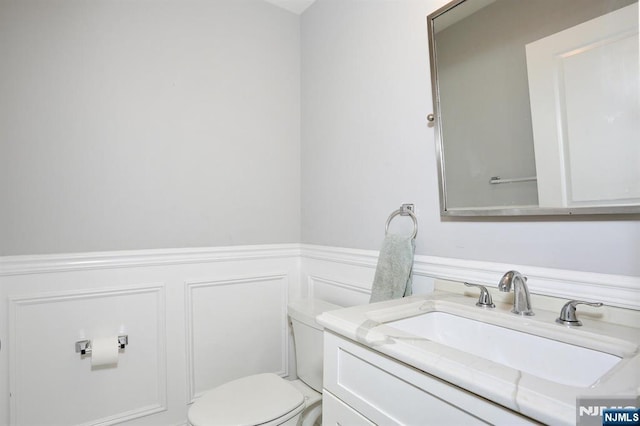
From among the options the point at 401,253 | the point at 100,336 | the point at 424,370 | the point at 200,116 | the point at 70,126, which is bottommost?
the point at 100,336

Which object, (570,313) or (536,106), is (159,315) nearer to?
(570,313)

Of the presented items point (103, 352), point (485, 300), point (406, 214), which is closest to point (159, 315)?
point (103, 352)

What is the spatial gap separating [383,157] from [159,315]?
1261mm

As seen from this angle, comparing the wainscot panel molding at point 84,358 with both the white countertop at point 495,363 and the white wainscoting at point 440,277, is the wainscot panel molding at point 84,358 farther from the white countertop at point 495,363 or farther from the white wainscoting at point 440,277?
the white countertop at point 495,363

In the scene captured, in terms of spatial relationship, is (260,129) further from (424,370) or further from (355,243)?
(424,370)

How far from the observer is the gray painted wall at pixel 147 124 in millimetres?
1402

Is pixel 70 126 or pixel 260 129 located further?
pixel 260 129

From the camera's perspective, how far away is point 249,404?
4.25 ft

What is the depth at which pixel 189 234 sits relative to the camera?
172 centimetres

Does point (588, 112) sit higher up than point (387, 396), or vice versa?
point (588, 112)

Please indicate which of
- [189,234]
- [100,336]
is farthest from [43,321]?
[189,234]

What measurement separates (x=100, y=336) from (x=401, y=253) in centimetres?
133

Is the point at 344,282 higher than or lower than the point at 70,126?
lower

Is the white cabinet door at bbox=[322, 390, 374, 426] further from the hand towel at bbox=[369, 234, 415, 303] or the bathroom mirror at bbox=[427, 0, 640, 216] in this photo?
the bathroom mirror at bbox=[427, 0, 640, 216]
